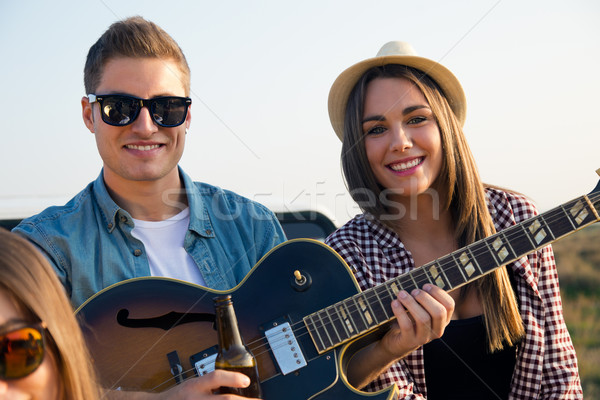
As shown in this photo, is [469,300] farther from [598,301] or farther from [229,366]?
[598,301]

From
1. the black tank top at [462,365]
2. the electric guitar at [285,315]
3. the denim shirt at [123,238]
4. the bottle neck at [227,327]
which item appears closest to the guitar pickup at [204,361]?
the electric guitar at [285,315]

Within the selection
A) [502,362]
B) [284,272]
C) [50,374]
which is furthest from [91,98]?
[502,362]

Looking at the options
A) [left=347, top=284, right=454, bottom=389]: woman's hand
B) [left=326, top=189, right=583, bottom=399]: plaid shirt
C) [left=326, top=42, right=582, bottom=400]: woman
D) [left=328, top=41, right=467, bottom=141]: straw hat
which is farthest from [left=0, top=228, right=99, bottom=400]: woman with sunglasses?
[left=328, top=41, right=467, bottom=141]: straw hat

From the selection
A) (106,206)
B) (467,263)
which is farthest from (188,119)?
(467,263)

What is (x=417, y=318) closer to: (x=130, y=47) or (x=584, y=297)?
(x=130, y=47)

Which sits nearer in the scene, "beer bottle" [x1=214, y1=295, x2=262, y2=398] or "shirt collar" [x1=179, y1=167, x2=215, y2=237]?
"beer bottle" [x1=214, y1=295, x2=262, y2=398]

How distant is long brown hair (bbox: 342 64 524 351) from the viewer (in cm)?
282

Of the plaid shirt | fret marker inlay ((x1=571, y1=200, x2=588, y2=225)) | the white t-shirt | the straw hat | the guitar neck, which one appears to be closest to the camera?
the guitar neck

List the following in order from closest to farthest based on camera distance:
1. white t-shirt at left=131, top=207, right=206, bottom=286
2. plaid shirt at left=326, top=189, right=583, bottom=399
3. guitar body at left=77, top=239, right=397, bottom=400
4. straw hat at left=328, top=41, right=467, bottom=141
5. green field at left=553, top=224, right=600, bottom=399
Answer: guitar body at left=77, top=239, right=397, bottom=400
plaid shirt at left=326, top=189, right=583, bottom=399
white t-shirt at left=131, top=207, right=206, bottom=286
straw hat at left=328, top=41, right=467, bottom=141
green field at left=553, top=224, right=600, bottom=399

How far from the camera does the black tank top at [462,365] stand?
2.61 m

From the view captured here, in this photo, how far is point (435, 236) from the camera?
2979mm

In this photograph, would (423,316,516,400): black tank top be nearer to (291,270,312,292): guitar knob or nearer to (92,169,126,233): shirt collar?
(291,270,312,292): guitar knob

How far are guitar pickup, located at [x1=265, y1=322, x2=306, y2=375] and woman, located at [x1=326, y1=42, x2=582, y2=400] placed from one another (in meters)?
0.45

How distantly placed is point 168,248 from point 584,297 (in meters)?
10.9
